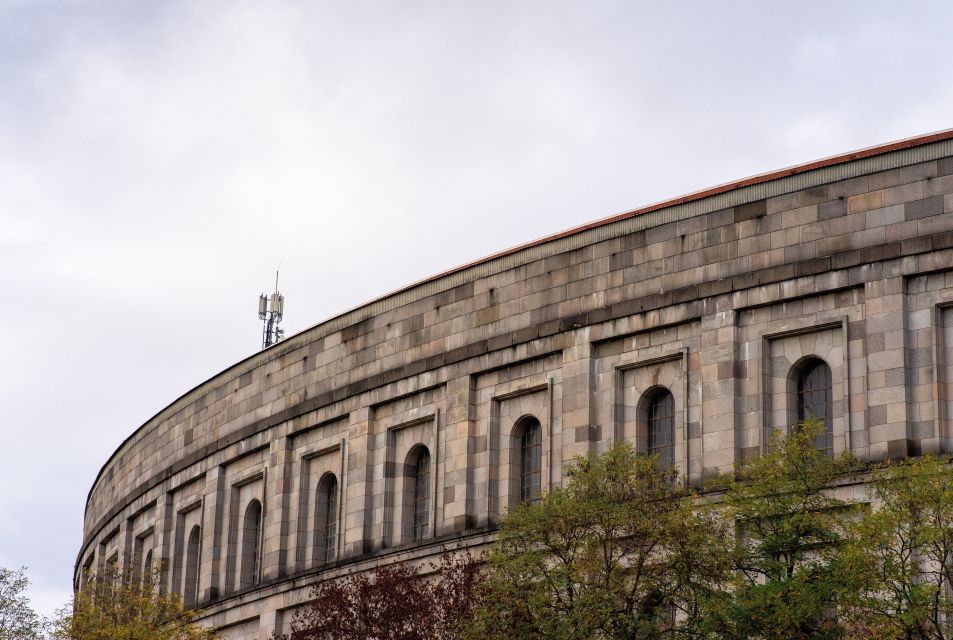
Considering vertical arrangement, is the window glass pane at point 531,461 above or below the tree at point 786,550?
above

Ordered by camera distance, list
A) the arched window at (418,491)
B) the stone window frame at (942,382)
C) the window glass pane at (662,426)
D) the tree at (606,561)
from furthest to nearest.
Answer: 1. the arched window at (418,491)
2. the window glass pane at (662,426)
3. the stone window frame at (942,382)
4. the tree at (606,561)

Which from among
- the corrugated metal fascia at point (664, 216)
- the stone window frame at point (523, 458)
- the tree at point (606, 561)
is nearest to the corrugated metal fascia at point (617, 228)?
the corrugated metal fascia at point (664, 216)

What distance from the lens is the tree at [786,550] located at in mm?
31188

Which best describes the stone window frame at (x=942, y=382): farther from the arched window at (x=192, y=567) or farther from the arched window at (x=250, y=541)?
the arched window at (x=192, y=567)

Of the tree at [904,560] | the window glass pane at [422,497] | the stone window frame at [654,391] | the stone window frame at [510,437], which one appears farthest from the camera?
the window glass pane at [422,497]

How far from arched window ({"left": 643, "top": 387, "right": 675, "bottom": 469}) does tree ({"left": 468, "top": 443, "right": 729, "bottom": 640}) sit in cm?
657

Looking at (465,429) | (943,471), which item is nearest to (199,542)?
(465,429)

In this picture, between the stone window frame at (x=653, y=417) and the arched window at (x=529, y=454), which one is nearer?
the stone window frame at (x=653, y=417)

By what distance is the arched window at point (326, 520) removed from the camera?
5009cm

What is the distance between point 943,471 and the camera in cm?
3161

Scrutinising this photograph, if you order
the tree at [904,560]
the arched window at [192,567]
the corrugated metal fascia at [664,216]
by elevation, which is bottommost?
the tree at [904,560]

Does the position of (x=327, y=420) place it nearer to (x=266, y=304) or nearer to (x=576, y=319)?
(x=576, y=319)

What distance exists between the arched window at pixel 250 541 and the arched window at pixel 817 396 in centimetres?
1883

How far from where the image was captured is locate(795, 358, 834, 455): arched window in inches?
1537
